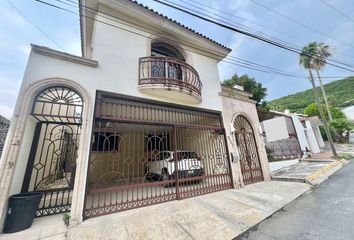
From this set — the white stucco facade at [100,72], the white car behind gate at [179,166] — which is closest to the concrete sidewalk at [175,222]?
the white stucco facade at [100,72]

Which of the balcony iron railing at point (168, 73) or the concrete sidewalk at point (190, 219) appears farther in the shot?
the balcony iron railing at point (168, 73)

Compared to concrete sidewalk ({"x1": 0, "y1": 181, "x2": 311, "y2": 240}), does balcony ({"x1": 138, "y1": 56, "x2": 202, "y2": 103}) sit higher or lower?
higher

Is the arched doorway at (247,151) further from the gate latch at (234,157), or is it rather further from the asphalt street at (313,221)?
the asphalt street at (313,221)

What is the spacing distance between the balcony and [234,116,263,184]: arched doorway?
2780 millimetres

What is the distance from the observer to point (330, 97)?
28.2 m

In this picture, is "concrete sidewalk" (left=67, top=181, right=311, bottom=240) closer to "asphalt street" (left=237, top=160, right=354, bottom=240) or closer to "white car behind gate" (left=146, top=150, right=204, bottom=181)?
"asphalt street" (left=237, top=160, right=354, bottom=240)

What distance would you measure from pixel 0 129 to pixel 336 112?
3305cm

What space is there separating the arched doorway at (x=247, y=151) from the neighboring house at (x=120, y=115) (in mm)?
70

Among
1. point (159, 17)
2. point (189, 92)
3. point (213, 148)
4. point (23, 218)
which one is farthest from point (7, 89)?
point (213, 148)

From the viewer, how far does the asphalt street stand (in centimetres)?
246

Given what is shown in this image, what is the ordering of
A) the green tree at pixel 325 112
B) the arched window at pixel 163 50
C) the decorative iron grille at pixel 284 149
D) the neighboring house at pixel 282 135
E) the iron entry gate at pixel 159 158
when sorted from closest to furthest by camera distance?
the iron entry gate at pixel 159 158 → the arched window at pixel 163 50 → the neighboring house at pixel 282 135 → the decorative iron grille at pixel 284 149 → the green tree at pixel 325 112

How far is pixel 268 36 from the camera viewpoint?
4.77 metres

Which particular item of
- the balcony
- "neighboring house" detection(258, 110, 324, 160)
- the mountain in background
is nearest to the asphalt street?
the balcony

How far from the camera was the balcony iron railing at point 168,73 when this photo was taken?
4707mm
